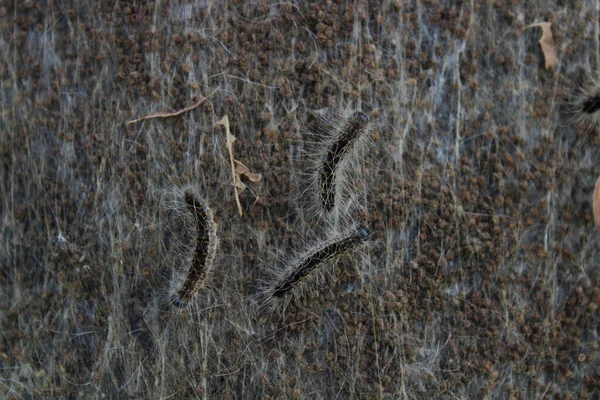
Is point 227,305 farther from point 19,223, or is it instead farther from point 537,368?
point 537,368

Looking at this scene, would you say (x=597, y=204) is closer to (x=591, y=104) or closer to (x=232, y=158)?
(x=591, y=104)

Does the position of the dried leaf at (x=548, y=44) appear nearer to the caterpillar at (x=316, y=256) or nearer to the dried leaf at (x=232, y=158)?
the caterpillar at (x=316, y=256)

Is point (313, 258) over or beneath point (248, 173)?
beneath

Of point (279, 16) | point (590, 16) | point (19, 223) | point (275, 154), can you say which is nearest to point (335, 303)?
point (275, 154)

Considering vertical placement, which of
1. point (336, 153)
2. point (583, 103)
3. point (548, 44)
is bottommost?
point (336, 153)

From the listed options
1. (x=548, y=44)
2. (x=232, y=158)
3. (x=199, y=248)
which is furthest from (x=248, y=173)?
(x=548, y=44)

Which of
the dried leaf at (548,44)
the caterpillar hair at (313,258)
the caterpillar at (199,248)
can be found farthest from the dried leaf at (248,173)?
the dried leaf at (548,44)
